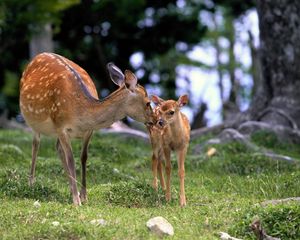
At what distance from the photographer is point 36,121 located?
1010 cm

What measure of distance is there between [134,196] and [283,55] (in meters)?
7.61

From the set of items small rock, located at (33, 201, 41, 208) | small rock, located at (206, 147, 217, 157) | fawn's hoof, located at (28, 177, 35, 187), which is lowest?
small rock, located at (206, 147, 217, 157)

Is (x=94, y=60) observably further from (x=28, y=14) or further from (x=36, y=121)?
(x=36, y=121)

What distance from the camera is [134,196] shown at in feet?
30.7

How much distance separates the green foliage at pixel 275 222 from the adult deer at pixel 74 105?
2037mm

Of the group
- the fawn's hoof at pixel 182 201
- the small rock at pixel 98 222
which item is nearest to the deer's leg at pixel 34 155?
the fawn's hoof at pixel 182 201

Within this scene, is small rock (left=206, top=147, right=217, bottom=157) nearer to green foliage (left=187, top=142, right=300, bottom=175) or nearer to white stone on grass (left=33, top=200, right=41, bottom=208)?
green foliage (left=187, top=142, right=300, bottom=175)

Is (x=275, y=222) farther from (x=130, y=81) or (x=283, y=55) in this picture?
(x=283, y=55)

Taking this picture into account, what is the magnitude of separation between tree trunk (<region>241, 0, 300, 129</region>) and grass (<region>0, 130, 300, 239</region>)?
5.70 feet

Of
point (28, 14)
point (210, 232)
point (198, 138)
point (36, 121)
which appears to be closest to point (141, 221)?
point (210, 232)

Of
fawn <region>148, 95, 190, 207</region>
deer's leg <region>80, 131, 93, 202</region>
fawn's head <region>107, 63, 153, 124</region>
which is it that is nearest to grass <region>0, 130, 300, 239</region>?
deer's leg <region>80, 131, 93, 202</region>

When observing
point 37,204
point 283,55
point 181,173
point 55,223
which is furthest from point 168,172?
point 283,55

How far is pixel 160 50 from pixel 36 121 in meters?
13.2

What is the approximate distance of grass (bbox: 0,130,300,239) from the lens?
7785 mm
